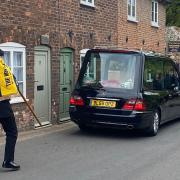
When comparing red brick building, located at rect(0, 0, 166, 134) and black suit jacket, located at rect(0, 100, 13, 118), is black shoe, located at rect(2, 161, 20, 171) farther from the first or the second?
red brick building, located at rect(0, 0, 166, 134)

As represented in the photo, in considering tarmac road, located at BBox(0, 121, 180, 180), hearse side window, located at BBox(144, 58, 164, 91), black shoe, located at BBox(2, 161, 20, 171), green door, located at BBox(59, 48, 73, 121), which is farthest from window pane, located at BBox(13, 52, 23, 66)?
black shoe, located at BBox(2, 161, 20, 171)

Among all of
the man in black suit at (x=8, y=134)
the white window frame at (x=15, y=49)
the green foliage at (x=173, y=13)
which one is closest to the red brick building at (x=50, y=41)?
the white window frame at (x=15, y=49)

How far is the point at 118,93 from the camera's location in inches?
452

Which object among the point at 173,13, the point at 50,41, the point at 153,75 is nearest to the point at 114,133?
the point at 153,75

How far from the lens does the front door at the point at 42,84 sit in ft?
43.7

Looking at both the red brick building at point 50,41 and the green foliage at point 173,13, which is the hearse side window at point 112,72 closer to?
the red brick building at point 50,41

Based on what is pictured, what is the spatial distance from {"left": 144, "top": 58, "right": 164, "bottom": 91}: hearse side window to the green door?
3019 millimetres

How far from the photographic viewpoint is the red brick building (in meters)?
12.3

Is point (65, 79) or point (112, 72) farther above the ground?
point (112, 72)

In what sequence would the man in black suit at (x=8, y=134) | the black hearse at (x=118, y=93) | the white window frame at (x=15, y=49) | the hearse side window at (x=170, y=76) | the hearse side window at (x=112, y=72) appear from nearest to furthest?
the man in black suit at (x=8, y=134)
the black hearse at (x=118, y=93)
the hearse side window at (x=112, y=72)
the white window frame at (x=15, y=49)
the hearse side window at (x=170, y=76)

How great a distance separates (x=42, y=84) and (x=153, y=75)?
308 cm

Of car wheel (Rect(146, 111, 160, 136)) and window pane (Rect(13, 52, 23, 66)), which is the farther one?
window pane (Rect(13, 52, 23, 66))

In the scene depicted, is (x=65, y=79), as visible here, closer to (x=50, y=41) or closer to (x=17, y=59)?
(x=50, y=41)

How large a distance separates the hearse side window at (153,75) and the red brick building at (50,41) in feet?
9.55
